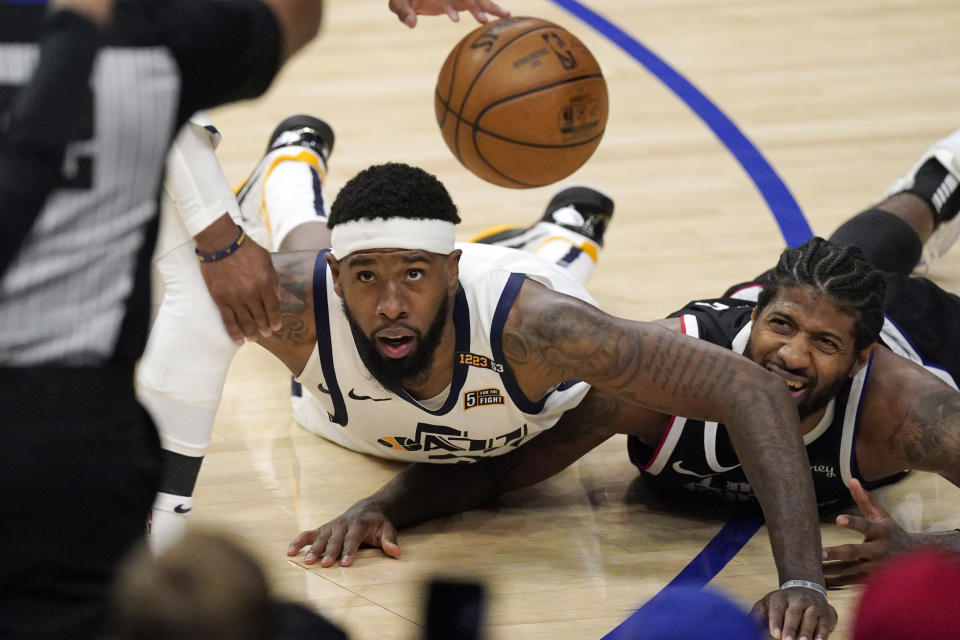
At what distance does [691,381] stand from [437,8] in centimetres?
144

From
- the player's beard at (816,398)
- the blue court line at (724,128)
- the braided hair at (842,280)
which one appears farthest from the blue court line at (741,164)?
the braided hair at (842,280)

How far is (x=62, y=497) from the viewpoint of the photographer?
6.37 ft

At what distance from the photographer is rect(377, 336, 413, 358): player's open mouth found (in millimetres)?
3660

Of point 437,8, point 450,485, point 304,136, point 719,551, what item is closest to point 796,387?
point 719,551

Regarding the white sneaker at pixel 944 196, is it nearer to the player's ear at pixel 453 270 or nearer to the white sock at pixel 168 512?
the player's ear at pixel 453 270

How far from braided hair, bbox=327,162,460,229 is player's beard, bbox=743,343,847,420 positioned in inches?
38.9

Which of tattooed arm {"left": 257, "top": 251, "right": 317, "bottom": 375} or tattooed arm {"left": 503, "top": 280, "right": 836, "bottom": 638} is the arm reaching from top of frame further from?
tattooed arm {"left": 503, "top": 280, "right": 836, "bottom": 638}

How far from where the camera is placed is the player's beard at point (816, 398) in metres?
3.81

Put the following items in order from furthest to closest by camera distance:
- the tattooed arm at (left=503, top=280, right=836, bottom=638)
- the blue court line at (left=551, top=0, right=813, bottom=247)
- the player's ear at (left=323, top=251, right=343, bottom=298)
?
the blue court line at (left=551, top=0, right=813, bottom=247) → the player's ear at (left=323, top=251, right=343, bottom=298) → the tattooed arm at (left=503, top=280, right=836, bottom=638)

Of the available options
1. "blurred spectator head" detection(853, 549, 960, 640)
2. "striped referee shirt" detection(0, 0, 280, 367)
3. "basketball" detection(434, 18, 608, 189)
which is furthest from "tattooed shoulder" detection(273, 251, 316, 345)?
"blurred spectator head" detection(853, 549, 960, 640)

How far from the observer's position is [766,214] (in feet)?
19.8

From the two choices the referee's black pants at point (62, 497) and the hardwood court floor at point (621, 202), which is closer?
the referee's black pants at point (62, 497)

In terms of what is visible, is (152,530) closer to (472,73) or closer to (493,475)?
(493,475)

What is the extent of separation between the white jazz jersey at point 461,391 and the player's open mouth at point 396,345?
0.13 meters
